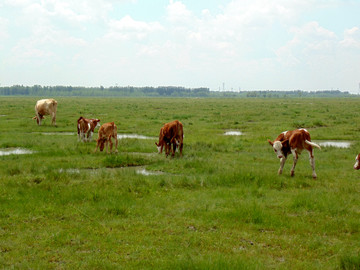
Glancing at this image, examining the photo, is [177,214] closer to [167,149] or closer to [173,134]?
[173,134]

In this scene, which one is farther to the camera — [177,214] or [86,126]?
[86,126]

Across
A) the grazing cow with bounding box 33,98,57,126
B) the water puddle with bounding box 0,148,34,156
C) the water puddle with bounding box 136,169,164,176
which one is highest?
the grazing cow with bounding box 33,98,57,126

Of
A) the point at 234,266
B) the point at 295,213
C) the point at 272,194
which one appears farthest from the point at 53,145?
the point at 234,266

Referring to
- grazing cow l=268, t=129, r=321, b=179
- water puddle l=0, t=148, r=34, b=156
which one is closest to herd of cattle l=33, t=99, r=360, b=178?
grazing cow l=268, t=129, r=321, b=179

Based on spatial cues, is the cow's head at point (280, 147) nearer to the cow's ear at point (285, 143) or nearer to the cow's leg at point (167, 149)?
the cow's ear at point (285, 143)

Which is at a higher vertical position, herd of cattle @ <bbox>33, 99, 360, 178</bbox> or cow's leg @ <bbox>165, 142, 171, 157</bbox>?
herd of cattle @ <bbox>33, 99, 360, 178</bbox>

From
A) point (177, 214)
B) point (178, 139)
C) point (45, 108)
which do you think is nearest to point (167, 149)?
point (178, 139)

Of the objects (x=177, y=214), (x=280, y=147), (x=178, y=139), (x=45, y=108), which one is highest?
(x=45, y=108)

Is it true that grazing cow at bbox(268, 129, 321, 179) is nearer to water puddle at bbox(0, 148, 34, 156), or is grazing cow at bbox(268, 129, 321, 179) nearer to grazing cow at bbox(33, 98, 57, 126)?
water puddle at bbox(0, 148, 34, 156)

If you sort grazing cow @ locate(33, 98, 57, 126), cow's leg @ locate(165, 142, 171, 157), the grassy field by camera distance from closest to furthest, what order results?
1. the grassy field
2. cow's leg @ locate(165, 142, 171, 157)
3. grazing cow @ locate(33, 98, 57, 126)

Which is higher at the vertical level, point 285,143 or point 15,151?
point 285,143

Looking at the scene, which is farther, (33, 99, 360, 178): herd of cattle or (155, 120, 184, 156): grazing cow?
(155, 120, 184, 156): grazing cow

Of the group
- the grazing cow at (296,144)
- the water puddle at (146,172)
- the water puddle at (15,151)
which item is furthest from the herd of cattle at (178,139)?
the water puddle at (15,151)

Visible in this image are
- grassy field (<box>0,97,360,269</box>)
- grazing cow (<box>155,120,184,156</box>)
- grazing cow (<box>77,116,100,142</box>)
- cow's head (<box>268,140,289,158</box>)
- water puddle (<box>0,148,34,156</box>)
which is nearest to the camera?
grassy field (<box>0,97,360,269</box>)
